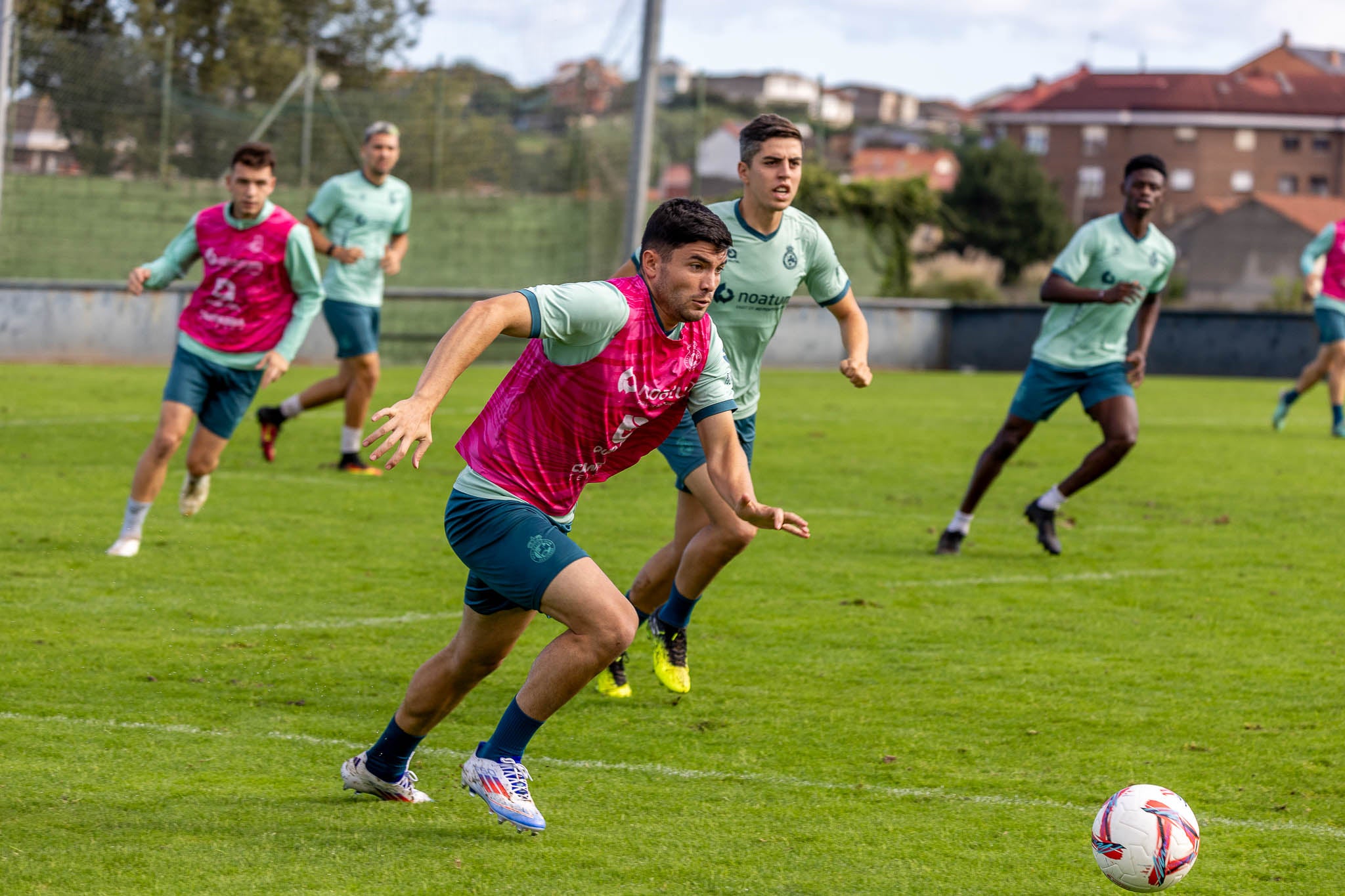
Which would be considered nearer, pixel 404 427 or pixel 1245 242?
pixel 404 427

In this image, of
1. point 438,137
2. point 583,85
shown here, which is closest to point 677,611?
point 438,137

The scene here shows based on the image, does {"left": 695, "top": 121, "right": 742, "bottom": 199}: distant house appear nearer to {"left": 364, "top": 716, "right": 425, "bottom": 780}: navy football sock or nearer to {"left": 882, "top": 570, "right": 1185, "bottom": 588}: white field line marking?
{"left": 882, "top": 570, "right": 1185, "bottom": 588}: white field line marking

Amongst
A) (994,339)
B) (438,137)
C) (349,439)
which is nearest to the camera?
(349,439)

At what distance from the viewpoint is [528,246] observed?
2241 centimetres

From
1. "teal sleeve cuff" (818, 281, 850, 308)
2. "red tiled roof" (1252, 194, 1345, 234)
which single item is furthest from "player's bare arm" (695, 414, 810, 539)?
"red tiled roof" (1252, 194, 1345, 234)

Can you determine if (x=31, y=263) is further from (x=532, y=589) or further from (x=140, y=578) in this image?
(x=532, y=589)

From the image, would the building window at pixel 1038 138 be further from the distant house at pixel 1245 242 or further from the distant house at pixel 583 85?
the distant house at pixel 583 85

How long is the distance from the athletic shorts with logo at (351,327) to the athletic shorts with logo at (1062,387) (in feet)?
16.4

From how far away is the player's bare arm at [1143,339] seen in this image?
9.49 meters

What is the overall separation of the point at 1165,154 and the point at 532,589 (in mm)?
94700

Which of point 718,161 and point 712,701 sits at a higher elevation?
point 718,161

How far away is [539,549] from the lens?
4309 millimetres

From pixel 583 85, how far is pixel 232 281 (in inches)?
566

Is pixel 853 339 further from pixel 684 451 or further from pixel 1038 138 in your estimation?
pixel 1038 138
